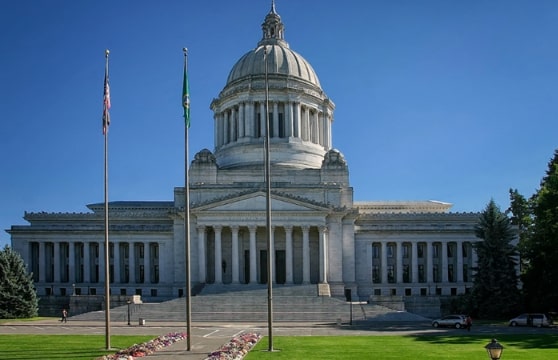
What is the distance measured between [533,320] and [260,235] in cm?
3563

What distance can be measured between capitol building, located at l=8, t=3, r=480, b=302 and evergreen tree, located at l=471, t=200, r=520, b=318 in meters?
17.0

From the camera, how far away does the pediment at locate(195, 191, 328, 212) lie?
77125 millimetres

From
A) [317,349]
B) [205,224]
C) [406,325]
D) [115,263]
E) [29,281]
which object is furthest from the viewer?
[115,263]

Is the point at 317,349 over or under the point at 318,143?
under

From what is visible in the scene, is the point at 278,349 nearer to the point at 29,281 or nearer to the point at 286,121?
the point at 29,281

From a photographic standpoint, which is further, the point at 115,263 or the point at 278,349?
the point at 115,263

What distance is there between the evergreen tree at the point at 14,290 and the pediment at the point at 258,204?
68.7ft

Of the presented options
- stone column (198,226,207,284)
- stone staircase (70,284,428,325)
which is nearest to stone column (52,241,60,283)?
stone column (198,226,207,284)

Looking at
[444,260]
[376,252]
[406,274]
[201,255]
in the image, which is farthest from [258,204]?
[444,260]

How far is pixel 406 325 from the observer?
5616 centimetres

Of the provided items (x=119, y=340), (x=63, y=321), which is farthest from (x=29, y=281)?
(x=119, y=340)

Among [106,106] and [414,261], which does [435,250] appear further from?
[106,106]

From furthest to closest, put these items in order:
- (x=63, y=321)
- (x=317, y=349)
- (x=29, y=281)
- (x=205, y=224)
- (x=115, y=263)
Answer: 1. (x=115, y=263)
2. (x=205, y=224)
3. (x=29, y=281)
4. (x=63, y=321)
5. (x=317, y=349)

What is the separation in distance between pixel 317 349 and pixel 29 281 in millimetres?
43377
